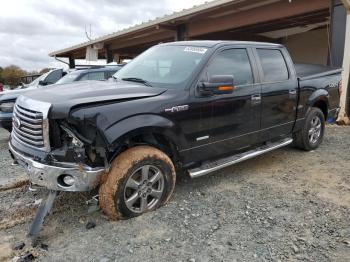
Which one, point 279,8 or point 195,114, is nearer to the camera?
point 195,114

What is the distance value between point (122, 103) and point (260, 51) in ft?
→ 8.24

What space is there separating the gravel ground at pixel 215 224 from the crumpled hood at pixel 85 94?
4.01 ft

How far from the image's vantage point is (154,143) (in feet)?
11.6

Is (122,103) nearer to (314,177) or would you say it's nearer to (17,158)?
(17,158)

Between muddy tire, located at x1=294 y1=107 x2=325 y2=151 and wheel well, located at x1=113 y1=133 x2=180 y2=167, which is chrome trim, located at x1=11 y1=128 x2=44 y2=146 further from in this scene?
muddy tire, located at x1=294 y1=107 x2=325 y2=151

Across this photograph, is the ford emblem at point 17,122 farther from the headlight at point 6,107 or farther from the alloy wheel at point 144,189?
the headlight at point 6,107

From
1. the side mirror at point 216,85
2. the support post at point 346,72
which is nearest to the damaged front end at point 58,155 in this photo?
the side mirror at point 216,85

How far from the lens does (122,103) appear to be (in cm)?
314

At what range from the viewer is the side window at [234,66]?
13.0 feet

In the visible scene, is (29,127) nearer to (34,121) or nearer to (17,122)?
(34,121)

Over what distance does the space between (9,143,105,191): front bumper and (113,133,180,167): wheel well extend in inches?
14.9

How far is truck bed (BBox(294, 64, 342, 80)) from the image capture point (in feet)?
17.7

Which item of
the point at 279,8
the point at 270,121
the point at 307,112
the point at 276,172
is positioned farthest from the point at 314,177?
the point at 279,8

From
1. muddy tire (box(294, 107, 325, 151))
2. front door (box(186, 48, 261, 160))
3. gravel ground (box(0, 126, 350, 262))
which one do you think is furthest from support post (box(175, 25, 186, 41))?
gravel ground (box(0, 126, 350, 262))
